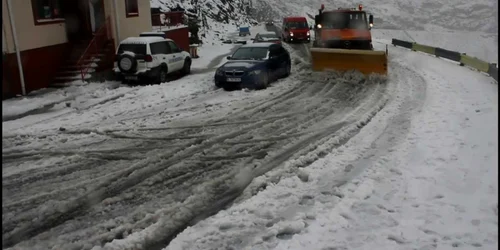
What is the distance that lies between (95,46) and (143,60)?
3379 mm

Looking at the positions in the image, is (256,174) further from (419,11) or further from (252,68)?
(419,11)

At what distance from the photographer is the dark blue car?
15.0 metres

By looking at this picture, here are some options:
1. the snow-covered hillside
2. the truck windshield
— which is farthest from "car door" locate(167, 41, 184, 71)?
the snow-covered hillside

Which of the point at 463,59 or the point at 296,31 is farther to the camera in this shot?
the point at 296,31

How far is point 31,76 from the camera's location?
16.0 metres

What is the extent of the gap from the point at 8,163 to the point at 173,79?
35.3 feet

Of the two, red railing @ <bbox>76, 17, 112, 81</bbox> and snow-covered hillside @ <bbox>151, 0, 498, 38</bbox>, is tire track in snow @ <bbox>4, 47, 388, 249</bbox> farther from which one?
snow-covered hillside @ <bbox>151, 0, 498, 38</bbox>

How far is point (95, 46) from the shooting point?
61.5ft

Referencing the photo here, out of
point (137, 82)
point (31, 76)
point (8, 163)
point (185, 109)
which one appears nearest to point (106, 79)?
point (137, 82)

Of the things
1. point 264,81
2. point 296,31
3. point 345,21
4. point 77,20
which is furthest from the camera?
point 296,31

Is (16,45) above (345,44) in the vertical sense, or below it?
above

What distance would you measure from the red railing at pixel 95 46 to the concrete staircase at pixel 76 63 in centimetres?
8

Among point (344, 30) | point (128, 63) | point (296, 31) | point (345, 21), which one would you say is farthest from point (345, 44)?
point (296, 31)

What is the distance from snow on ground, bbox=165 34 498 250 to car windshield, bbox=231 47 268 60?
695 centimetres
